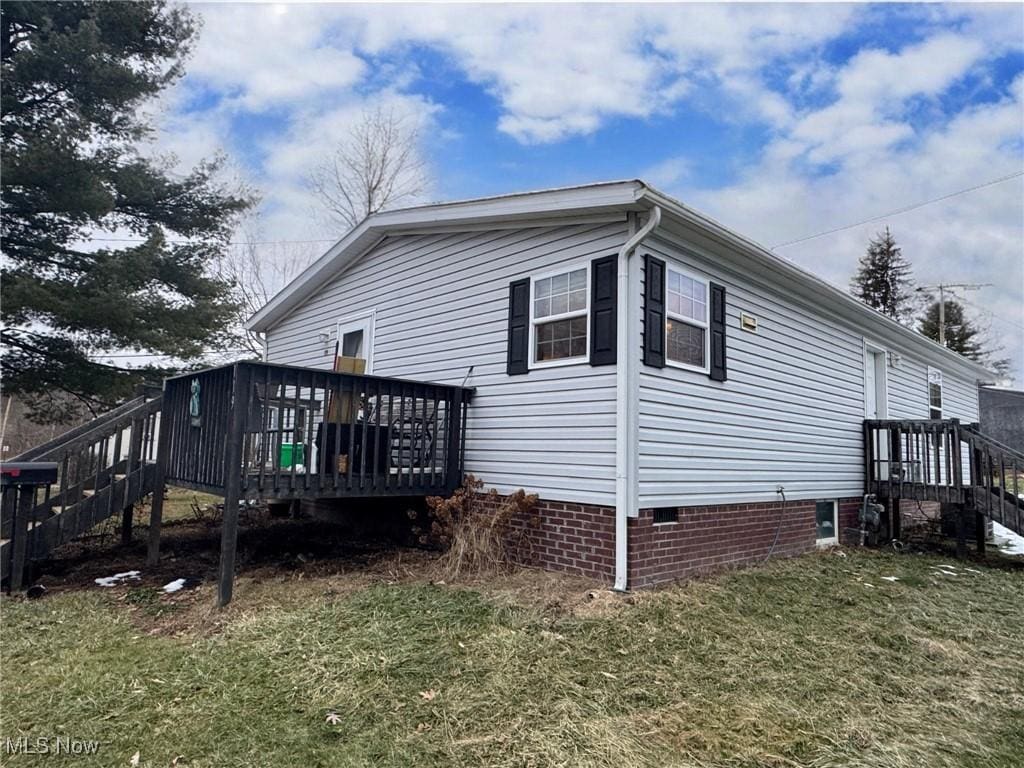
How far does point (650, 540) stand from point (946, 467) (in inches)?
218

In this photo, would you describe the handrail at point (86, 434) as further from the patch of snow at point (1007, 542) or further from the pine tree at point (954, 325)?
the pine tree at point (954, 325)

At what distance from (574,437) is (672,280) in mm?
1804

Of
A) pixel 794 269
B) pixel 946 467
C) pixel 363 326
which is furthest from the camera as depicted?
pixel 363 326

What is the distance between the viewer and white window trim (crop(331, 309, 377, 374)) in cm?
876

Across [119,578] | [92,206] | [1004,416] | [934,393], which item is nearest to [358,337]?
[119,578]

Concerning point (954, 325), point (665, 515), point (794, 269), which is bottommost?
point (665, 515)

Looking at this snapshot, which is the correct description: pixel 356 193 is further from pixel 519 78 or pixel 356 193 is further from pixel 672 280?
pixel 672 280

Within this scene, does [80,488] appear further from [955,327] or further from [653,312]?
[955,327]

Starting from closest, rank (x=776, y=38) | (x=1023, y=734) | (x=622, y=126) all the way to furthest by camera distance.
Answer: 1. (x=1023, y=734)
2. (x=776, y=38)
3. (x=622, y=126)

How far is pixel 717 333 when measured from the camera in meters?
6.48

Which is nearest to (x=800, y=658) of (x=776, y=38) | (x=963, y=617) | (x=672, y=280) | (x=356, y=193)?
(x=963, y=617)

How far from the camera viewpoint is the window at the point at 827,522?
8326 millimetres

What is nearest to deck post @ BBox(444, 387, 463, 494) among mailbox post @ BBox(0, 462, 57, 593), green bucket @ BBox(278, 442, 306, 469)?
green bucket @ BBox(278, 442, 306, 469)

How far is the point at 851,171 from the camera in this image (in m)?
16.1
